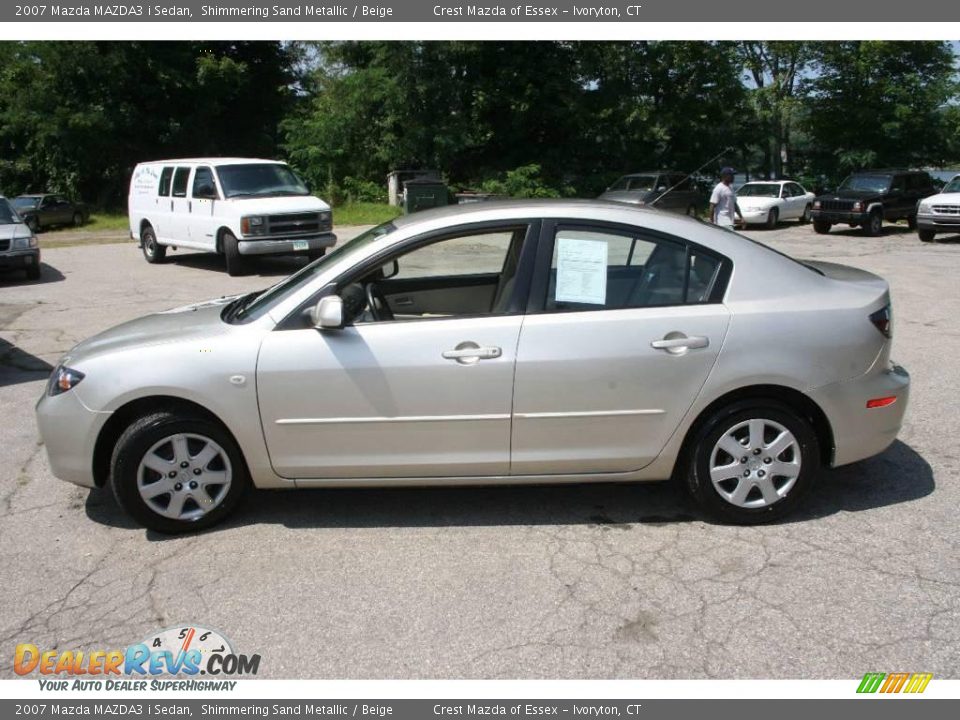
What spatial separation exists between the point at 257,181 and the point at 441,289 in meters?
11.0

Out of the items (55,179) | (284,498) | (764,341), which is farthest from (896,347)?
(55,179)

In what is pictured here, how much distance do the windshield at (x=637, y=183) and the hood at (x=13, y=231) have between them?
16.4m

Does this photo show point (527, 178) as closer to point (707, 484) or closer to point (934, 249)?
point (934, 249)

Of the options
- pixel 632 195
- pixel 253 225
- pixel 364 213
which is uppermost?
pixel 632 195

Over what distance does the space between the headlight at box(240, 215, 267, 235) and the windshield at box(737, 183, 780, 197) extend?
16541 mm

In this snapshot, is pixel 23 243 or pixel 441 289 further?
pixel 23 243

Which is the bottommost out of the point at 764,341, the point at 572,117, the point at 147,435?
the point at 147,435

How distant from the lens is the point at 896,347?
27.4 feet

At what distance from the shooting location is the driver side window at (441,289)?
4355 mm

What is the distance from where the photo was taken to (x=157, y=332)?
Result: 451 cm

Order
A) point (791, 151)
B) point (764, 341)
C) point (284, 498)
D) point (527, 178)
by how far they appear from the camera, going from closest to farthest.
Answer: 1. point (764, 341)
2. point (284, 498)
3. point (527, 178)
4. point (791, 151)

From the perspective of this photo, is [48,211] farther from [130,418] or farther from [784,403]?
[784,403]

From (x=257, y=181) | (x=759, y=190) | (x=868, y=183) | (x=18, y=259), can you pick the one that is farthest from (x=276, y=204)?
(x=868, y=183)

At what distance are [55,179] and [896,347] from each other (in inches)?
1469
